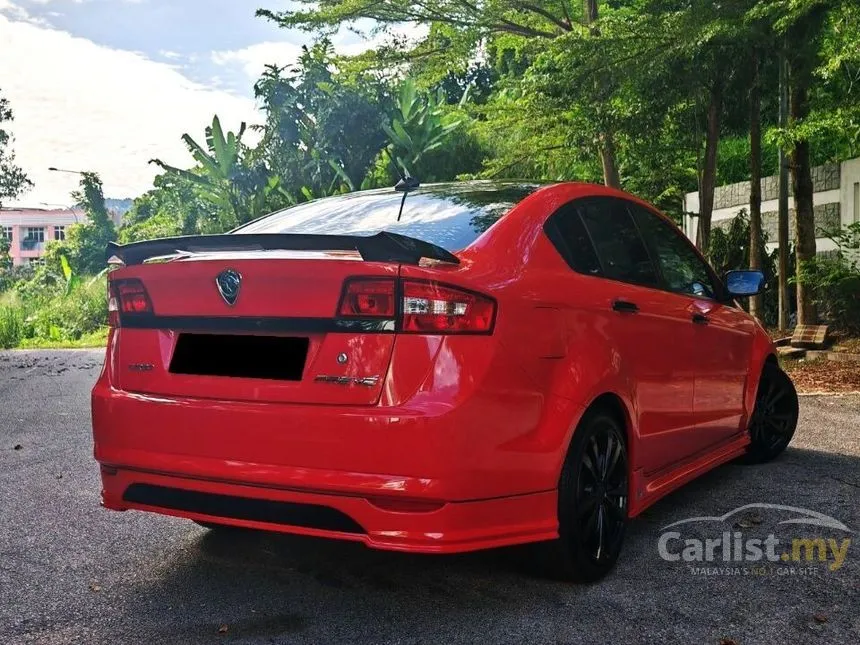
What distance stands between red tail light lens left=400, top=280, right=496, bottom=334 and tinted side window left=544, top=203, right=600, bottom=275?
790 mm

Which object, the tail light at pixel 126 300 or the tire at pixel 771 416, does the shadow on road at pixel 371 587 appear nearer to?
the tail light at pixel 126 300

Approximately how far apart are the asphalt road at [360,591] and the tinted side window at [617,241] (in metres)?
1.22

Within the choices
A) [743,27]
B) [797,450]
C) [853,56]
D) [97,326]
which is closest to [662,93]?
[743,27]

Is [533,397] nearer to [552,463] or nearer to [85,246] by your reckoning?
[552,463]

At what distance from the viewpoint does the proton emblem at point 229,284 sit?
3.34 m

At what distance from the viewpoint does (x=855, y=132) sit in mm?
11305

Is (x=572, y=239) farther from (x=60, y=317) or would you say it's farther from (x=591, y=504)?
(x=60, y=317)

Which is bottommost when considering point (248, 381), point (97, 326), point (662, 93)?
point (97, 326)

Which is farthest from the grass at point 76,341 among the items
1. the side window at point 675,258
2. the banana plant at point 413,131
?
the side window at point 675,258

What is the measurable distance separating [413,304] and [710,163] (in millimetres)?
14426

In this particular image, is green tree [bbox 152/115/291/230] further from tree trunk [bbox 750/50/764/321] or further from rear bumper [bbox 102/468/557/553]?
rear bumper [bbox 102/468/557/553]

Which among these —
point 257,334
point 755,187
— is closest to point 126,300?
point 257,334

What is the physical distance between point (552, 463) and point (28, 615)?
75.6 inches

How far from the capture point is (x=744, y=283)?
17.7 ft
